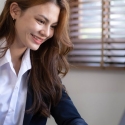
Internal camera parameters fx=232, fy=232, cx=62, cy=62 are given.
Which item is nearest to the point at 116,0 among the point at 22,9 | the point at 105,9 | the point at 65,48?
the point at 105,9

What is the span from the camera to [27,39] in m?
0.99

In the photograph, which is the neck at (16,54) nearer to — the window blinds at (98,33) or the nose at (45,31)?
the nose at (45,31)

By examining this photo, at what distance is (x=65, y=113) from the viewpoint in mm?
1113

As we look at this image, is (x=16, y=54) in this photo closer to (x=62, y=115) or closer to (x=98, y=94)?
(x=62, y=115)

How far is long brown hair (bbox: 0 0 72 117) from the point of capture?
1048mm

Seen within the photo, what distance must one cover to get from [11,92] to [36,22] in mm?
335

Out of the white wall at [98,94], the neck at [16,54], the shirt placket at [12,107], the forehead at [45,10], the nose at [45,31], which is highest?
the forehead at [45,10]

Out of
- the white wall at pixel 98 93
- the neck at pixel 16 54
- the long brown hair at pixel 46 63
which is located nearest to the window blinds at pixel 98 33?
the white wall at pixel 98 93

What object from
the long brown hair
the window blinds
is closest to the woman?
the long brown hair

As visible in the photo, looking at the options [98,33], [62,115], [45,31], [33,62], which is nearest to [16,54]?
[33,62]

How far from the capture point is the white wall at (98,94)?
1493mm

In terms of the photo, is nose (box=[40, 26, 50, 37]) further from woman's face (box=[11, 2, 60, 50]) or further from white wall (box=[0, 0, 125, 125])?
white wall (box=[0, 0, 125, 125])

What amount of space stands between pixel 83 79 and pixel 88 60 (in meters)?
0.13

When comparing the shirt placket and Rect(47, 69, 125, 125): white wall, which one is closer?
the shirt placket
